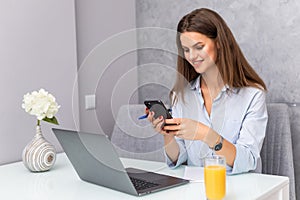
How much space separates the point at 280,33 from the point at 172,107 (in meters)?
0.68

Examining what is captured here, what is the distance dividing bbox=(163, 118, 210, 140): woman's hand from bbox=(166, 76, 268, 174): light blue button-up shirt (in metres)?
0.19

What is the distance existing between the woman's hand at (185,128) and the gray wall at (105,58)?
0.95 m

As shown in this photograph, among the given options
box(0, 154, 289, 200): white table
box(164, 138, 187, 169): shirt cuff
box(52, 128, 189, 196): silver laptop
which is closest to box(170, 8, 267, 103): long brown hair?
box(164, 138, 187, 169): shirt cuff

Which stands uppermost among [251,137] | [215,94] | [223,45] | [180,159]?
[223,45]

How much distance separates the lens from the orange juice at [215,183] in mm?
1116

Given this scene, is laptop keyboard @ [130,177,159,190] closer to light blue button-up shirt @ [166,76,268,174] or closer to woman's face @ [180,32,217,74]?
light blue button-up shirt @ [166,76,268,174]

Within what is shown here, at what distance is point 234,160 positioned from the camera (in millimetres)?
1437

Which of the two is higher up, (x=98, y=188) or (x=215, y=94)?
(x=215, y=94)

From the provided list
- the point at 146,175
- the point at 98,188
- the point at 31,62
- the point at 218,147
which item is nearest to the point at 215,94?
the point at 218,147

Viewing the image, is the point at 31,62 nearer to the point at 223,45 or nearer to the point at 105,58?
the point at 105,58

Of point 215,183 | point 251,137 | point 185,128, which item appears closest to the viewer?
point 215,183

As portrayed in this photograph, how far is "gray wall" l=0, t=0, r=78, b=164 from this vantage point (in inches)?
70.8

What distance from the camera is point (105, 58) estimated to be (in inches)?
95.1

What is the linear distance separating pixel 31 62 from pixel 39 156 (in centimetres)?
51
